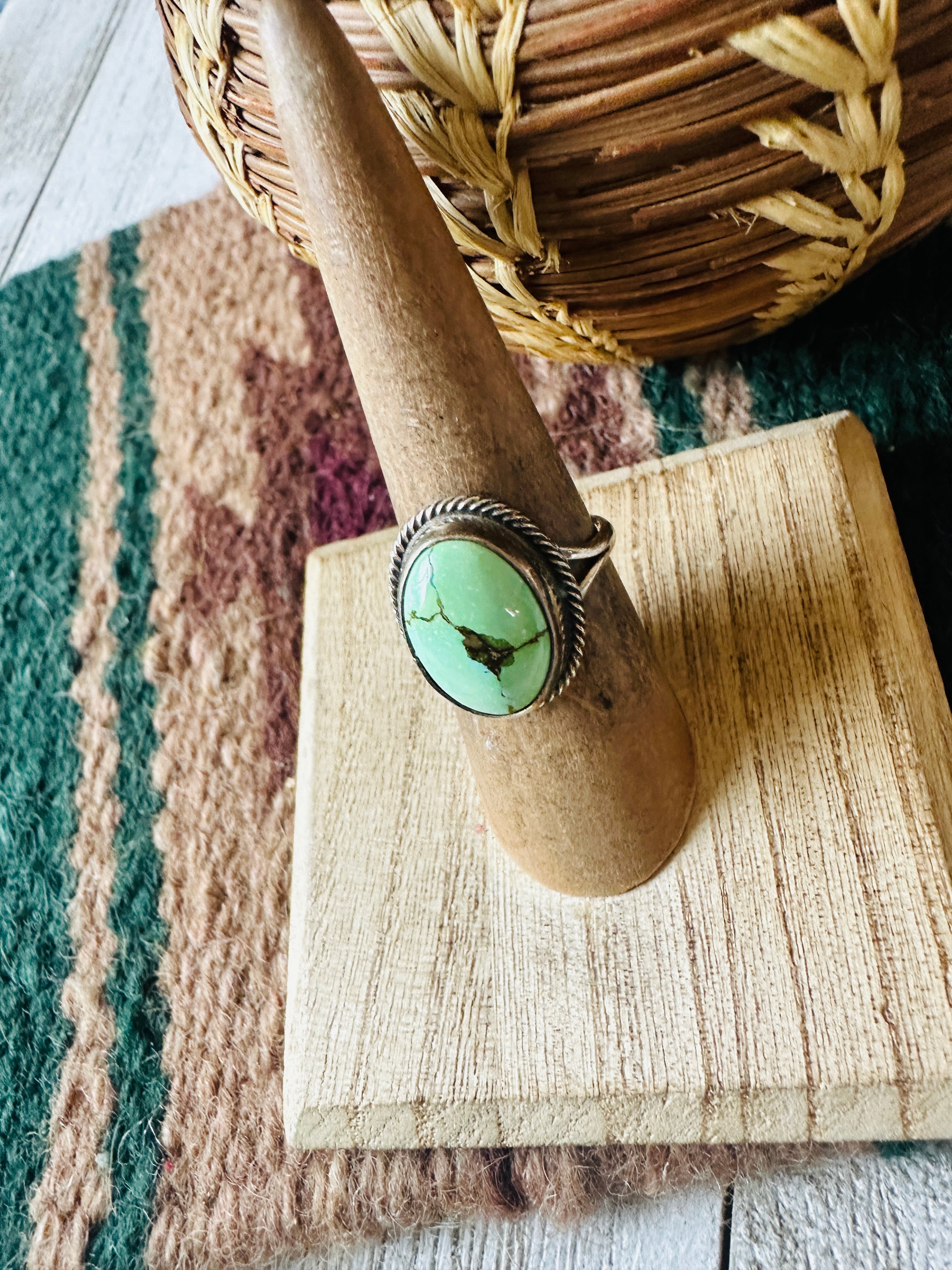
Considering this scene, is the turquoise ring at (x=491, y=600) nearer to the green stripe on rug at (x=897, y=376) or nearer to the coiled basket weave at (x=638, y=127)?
the coiled basket weave at (x=638, y=127)

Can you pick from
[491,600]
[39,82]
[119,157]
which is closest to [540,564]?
[491,600]

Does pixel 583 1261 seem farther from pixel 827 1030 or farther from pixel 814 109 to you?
pixel 814 109

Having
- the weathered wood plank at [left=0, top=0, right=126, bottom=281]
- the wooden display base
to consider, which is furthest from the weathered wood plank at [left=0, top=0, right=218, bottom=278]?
the wooden display base

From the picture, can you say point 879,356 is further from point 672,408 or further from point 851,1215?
point 851,1215

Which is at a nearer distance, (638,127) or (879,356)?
(638,127)

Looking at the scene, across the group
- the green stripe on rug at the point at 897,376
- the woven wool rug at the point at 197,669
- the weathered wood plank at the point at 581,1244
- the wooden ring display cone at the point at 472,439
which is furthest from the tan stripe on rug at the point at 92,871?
the green stripe on rug at the point at 897,376

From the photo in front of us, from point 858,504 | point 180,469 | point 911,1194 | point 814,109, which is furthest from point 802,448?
point 180,469
